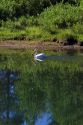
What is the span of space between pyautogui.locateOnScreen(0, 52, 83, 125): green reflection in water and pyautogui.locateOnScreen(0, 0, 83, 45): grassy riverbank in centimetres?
443

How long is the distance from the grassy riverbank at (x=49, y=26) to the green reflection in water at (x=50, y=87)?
4.43 metres

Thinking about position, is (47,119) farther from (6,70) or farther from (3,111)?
(6,70)

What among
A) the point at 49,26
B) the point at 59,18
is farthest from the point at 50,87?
the point at 59,18

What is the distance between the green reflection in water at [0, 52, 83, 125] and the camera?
547 inches

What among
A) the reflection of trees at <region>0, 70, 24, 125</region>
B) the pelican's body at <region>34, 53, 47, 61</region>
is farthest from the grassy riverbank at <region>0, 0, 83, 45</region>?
the reflection of trees at <region>0, 70, 24, 125</region>

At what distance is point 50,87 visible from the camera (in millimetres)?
18062

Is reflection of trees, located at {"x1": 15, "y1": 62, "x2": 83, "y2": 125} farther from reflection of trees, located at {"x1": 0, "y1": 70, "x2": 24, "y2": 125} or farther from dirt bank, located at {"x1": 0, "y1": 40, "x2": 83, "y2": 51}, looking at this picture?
dirt bank, located at {"x1": 0, "y1": 40, "x2": 83, "y2": 51}

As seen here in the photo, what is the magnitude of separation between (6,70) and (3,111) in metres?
8.21

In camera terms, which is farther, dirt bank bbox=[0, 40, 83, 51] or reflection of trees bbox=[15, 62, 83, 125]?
dirt bank bbox=[0, 40, 83, 51]

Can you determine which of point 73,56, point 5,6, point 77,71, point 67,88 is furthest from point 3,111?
point 5,6

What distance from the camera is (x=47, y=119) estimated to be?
1317cm

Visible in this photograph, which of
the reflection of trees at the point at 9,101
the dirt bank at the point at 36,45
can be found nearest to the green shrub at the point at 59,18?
the dirt bank at the point at 36,45

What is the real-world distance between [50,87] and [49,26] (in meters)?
14.1

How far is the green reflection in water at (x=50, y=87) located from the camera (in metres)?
13.9
